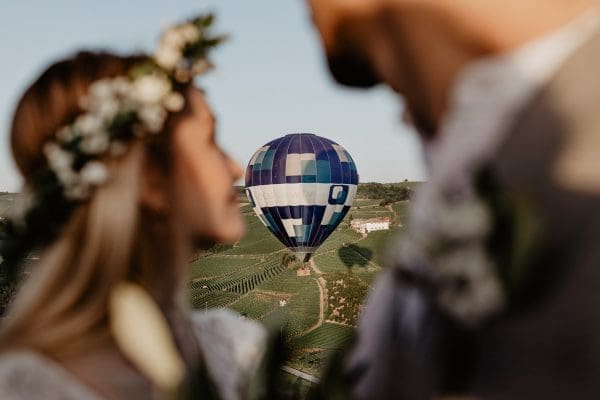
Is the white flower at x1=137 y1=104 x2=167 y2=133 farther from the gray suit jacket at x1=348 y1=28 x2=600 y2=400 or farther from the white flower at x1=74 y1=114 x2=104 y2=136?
the gray suit jacket at x1=348 y1=28 x2=600 y2=400

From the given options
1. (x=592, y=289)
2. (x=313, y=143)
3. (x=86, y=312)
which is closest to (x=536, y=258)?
(x=592, y=289)

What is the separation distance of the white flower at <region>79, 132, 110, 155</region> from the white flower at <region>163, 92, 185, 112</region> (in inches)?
4.8

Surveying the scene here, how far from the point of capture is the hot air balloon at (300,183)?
16781 millimetres

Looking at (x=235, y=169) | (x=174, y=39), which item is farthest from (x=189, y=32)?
(x=235, y=169)

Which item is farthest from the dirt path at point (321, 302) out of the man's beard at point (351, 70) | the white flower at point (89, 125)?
the man's beard at point (351, 70)

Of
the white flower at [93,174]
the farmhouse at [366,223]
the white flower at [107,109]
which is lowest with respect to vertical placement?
the farmhouse at [366,223]

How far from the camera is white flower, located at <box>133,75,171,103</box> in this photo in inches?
42.4

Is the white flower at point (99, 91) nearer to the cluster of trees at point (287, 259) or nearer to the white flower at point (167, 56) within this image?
the white flower at point (167, 56)

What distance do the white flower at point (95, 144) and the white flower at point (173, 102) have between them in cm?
Result: 12

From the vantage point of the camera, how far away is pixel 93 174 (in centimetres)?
101

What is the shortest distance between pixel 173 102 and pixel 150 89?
54mm

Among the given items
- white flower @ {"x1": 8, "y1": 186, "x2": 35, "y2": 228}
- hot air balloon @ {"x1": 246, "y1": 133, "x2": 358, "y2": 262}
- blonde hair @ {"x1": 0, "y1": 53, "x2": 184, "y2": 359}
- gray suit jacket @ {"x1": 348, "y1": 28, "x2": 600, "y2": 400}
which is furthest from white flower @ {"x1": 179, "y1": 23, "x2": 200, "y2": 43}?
hot air balloon @ {"x1": 246, "y1": 133, "x2": 358, "y2": 262}

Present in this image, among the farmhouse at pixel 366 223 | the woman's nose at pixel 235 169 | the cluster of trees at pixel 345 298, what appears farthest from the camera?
the farmhouse at pixel 366 223

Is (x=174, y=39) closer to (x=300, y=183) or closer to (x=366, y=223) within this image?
(x=300, y=183)
